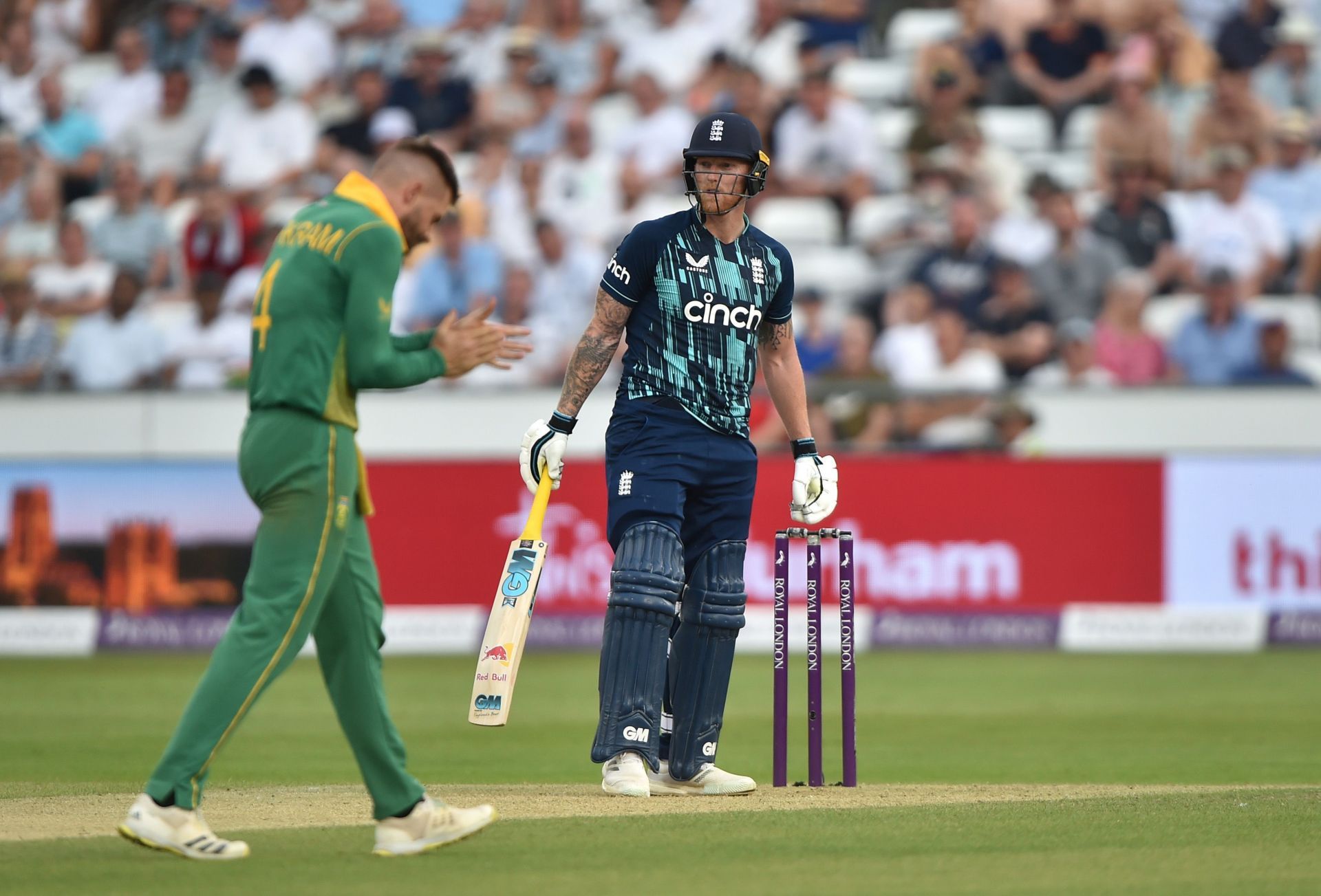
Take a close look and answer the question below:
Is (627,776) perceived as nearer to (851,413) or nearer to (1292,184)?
(851,413)

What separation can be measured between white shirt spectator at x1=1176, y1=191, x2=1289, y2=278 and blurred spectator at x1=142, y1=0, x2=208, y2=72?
9556mm

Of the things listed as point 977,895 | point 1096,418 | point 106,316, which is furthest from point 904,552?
point 977,895

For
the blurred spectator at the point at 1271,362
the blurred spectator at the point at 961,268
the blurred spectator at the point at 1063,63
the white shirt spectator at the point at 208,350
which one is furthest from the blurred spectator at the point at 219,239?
the blurred spectator at the point at 1271,362

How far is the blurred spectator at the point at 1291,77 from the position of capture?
17.8 m

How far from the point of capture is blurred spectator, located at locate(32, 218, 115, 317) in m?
16.1

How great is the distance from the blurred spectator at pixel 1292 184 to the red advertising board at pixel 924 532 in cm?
399

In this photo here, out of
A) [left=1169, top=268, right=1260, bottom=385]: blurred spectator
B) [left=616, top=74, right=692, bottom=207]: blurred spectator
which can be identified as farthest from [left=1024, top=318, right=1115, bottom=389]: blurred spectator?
[left=616, top=74, right=692, bottom=207]: blurred spectator

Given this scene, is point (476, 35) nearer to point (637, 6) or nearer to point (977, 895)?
point (637, 6)

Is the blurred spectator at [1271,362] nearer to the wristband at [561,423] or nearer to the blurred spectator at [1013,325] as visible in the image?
the blurred spectator at [1013,325]

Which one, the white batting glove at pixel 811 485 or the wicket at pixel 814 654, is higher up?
the white batting glove at pixel 811 485

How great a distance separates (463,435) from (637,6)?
6303 millimetres

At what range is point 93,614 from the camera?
13617 millimetres

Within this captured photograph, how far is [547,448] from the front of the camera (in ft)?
22.8

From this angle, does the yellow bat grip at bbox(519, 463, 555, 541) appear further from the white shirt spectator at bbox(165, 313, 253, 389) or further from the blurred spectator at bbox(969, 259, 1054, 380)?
the blurred spectator at bbox(969, 259, 1054, 380)
